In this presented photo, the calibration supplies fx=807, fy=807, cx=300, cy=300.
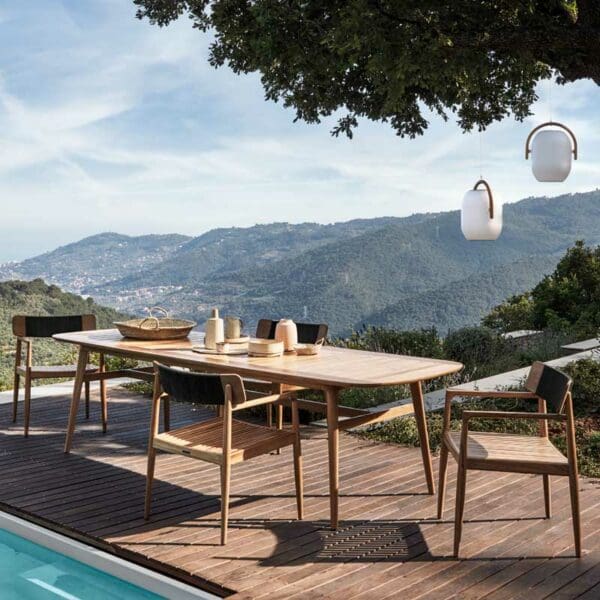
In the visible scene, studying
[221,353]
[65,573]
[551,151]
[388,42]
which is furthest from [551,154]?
[65,573]

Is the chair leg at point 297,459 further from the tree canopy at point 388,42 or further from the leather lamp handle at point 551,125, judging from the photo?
the tree canopy at point 388,42

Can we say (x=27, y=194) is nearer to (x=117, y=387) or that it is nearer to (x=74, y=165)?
(x=74, y=165)

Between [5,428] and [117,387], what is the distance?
1646mm

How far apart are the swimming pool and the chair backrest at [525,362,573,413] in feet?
5.12

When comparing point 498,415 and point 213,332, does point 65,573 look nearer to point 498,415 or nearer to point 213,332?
point 213,332

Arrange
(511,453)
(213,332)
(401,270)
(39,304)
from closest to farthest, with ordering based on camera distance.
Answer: (511,453) → (213,332) → (39,304) → (401,270)

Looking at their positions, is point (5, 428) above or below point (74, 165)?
below

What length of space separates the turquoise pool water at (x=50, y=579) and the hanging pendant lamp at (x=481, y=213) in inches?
98.5

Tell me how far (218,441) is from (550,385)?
148 centimetres

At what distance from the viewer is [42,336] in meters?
5.80

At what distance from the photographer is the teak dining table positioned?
365cm

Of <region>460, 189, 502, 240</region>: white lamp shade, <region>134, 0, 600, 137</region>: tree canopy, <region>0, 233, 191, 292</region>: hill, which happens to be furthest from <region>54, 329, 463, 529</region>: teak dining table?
<region>0, 233, 191, 292</region>: hill

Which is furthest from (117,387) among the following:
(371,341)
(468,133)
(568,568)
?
(568,568)

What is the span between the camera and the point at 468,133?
823 centimetres
